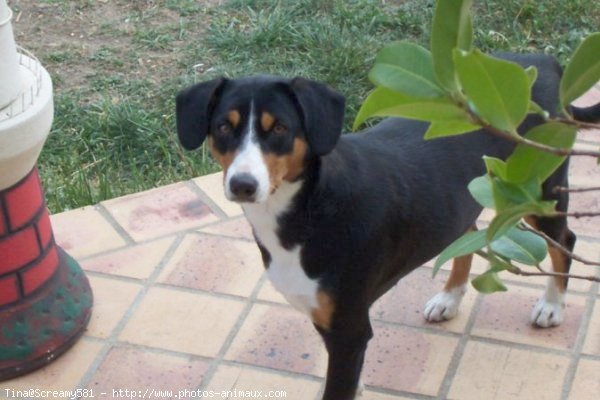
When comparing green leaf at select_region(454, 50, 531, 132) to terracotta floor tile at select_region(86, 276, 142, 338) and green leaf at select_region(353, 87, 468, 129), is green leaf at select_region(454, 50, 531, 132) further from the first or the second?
terracotta floor tile at select_region(86, 276, 142, 338)

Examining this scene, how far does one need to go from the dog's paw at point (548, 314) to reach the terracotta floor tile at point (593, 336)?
110 millimetres

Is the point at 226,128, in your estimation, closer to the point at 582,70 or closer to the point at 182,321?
the point at 182,321

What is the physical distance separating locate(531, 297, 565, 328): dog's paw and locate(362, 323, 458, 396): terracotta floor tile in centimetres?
30

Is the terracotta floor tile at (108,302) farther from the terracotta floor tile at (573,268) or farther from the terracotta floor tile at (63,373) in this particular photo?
the terracotta floor tile at (573,268)

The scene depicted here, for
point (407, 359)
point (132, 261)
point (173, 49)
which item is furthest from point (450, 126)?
point (173, 49)

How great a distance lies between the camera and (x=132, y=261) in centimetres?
389

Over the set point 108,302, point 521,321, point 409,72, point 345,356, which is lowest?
point 108,302

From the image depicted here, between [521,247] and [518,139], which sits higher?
[518,139]

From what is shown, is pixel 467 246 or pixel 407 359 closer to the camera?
pixel 467 246

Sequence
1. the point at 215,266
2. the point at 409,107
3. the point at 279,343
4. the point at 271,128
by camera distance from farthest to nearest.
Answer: the point at 215,266
the point at 279,343
the point at 271,128
the point at 409,107

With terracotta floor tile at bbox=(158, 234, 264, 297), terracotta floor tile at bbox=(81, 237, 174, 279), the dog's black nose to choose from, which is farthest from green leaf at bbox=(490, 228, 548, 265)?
terracotta floor tile at bbox=(81, 237, 174, 279)

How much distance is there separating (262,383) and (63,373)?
2.22ft

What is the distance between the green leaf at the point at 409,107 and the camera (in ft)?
4.05

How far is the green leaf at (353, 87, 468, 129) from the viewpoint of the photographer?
4.05 ft
